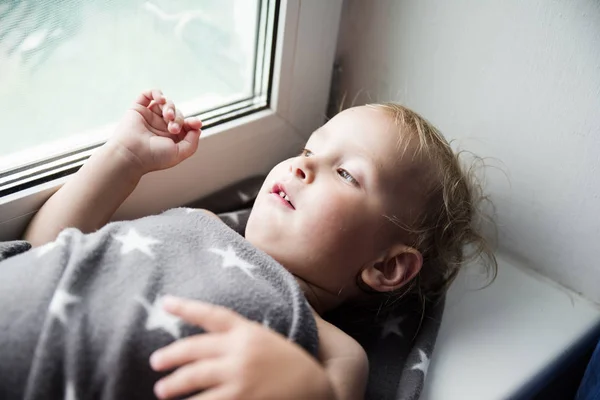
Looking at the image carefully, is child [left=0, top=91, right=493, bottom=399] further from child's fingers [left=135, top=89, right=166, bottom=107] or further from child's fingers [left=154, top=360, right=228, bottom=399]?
child's fingers [left=154, top=360, right=228, bottom=399]

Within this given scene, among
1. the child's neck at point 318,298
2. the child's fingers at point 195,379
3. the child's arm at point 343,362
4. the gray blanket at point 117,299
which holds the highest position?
the child's fingers at point 195,379

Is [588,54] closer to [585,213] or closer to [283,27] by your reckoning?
[585,213]


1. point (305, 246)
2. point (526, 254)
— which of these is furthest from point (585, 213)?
point (305, 246)

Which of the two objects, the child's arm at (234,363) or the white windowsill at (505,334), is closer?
the child's arm at (234,363)

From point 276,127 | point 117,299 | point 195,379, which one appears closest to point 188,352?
point 195,379

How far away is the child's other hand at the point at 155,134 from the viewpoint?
0.83 m

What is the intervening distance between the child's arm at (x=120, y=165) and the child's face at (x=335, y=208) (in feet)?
0.50


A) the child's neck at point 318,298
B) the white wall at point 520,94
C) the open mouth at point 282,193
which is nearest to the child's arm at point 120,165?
the open mouth at point 282,193

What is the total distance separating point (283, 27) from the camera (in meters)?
0.94

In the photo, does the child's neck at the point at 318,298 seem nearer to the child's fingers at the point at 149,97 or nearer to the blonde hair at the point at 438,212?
the blonde hair at the point at 438,212

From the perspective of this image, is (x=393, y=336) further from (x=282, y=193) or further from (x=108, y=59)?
(x=108, y=59)

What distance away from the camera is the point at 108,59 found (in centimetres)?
86

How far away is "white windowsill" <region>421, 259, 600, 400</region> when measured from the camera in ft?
2.54

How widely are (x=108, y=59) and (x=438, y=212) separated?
516 millimetres
